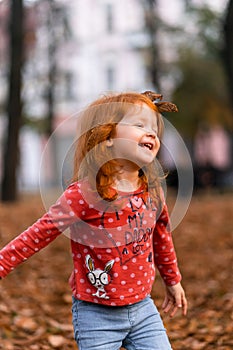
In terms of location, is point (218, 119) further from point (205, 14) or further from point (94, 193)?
point (94, 193)

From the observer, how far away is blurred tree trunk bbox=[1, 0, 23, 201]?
14.0 meters

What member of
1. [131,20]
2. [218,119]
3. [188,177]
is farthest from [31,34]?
[188,177]

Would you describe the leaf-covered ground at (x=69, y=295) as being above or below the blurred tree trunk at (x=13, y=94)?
below

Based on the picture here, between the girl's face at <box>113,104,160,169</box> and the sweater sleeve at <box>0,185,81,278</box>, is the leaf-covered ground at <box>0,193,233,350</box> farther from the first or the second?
the girl's face at <box>113,104,160,169</box>

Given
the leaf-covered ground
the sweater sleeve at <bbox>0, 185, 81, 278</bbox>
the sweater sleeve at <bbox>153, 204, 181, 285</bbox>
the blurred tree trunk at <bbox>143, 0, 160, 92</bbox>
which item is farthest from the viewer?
the blurred tree trunk at <bbox>143, 0, 160, 92</bbox>

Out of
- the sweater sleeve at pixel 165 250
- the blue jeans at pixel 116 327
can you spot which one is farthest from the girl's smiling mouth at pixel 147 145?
the blue jeans at pixel 116 327

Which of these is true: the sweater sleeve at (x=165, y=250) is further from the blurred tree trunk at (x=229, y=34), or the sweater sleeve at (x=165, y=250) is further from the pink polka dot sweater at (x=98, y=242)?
the blurred tree trunk at (x=229, y=34)

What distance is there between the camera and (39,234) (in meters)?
2.71

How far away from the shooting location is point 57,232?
108 inches

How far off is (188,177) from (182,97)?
22267 millimetres

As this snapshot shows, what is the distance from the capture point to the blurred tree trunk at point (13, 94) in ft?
45.8

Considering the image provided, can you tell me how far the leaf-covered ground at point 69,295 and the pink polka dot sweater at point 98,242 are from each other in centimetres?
168

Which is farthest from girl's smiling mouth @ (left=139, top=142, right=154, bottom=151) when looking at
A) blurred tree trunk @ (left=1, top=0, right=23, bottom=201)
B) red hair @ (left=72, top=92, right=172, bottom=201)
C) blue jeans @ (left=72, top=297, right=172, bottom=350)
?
blurred tree trunk @ (left=1, top=0, right=23, bottom=201)

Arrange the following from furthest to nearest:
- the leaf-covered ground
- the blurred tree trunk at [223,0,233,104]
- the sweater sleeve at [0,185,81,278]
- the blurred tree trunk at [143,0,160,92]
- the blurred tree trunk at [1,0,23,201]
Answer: the blurred tree trunk at [143,0,160,92] → the blurred tree trunk at [1,0,23,201] → the blurred tree trunk at [223,0,233,104] → the leaf-covered ground → the sweater sleeve at [0,185,81,278]
